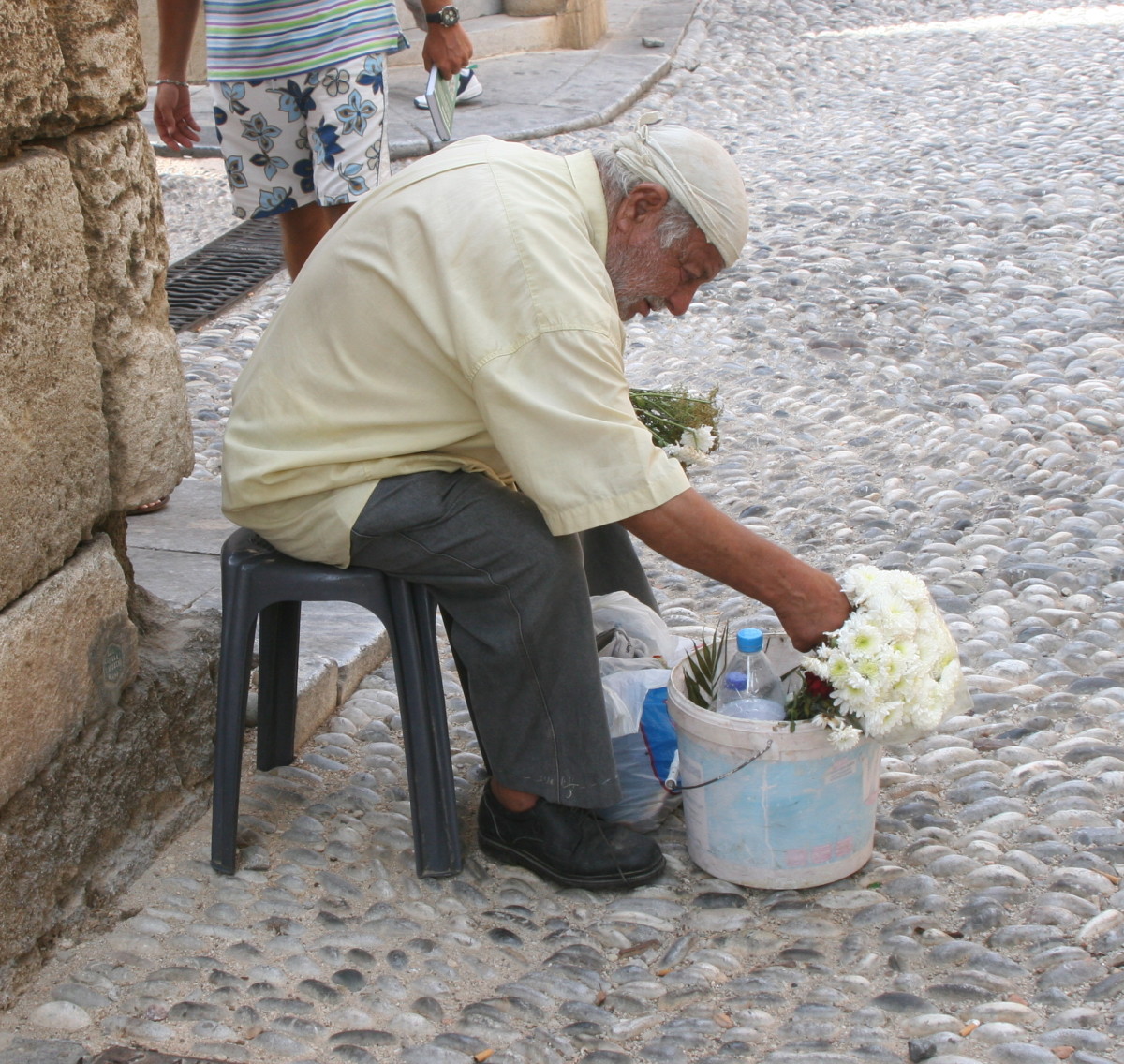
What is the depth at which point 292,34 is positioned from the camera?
160 inches

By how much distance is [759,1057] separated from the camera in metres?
2.16

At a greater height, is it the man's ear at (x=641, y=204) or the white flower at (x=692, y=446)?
the man's ear at (x=641, y=204)

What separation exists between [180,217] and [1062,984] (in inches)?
251

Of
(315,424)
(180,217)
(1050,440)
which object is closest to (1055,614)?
(1050,440)

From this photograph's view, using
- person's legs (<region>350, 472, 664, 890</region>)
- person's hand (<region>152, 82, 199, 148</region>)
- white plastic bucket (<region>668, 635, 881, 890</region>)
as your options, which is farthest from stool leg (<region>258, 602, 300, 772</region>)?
person's hand (<region>152, 82, 199, 148</region>)

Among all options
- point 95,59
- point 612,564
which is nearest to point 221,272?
point 612,564

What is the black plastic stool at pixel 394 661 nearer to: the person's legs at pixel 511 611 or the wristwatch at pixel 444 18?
the person's legs at pixel 511 611

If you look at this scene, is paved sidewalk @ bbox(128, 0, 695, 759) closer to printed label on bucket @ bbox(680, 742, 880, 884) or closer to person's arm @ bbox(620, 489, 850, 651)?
printed label on bucket @ bbox(680, 742, 880, 884)

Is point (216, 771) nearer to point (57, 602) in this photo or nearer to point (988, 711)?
point (57, 602)

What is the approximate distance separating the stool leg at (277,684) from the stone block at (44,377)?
446 mm

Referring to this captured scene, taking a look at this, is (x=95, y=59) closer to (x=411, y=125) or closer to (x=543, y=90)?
(x=411, y=125)

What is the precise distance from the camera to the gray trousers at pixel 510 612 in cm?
241

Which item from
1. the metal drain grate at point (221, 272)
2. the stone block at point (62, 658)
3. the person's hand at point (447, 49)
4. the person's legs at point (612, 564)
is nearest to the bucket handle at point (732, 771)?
the person's legs at point (612, 564)

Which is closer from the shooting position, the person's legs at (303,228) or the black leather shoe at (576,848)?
the black leather shoe at (576,848)
